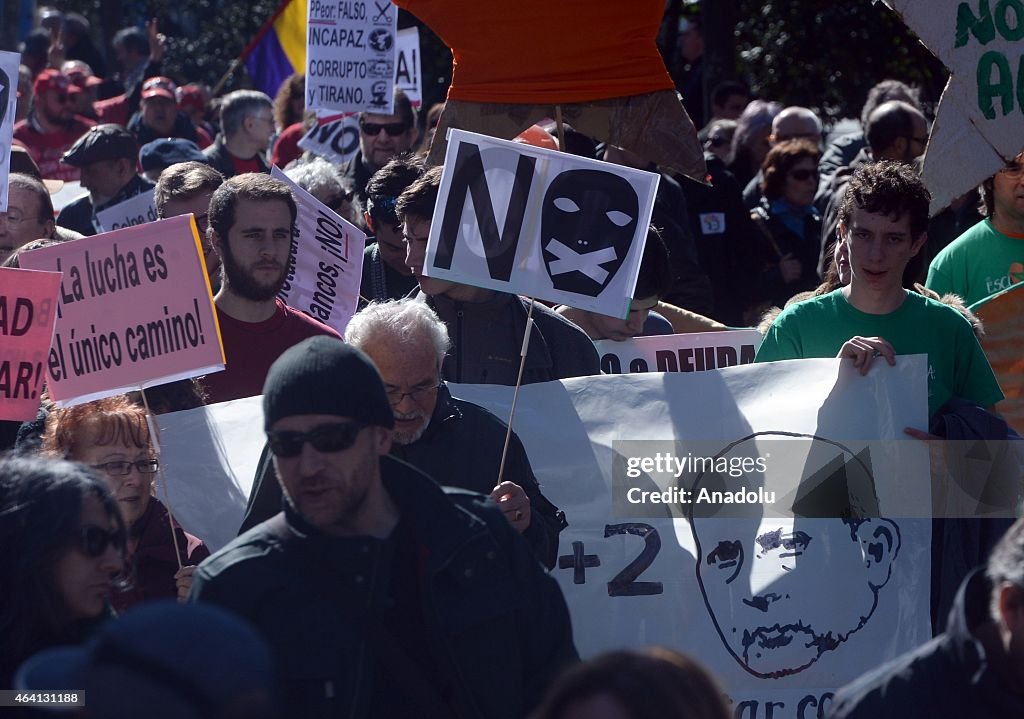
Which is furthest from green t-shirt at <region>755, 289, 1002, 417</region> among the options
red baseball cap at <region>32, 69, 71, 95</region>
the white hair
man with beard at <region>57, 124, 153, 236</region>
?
red baseball cap at <region>32, 69, 71, 95</region>

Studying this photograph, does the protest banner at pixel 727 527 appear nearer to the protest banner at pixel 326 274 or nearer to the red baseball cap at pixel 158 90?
the protest banner at pixel 326 274

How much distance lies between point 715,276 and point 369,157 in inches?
78.7

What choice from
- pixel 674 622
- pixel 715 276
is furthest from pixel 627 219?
pixel 715 276

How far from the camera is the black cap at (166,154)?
855 centimetres

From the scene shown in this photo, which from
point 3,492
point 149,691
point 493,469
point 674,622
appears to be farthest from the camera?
point 674,622

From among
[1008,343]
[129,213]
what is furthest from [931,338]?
[129,213]

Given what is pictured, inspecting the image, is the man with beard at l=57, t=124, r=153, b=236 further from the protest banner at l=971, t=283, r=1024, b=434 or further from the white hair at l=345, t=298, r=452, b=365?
the protest banner at l=971, t=283, r=1024, b=434

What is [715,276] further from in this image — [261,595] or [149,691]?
[149,691]

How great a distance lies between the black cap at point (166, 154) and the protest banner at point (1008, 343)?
4.67 m

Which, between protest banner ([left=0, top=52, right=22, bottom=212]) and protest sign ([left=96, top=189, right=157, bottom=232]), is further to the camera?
protest sign ([left=96, top=189, right=157, bottom=232])

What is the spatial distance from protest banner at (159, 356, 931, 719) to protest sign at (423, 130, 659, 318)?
35cm

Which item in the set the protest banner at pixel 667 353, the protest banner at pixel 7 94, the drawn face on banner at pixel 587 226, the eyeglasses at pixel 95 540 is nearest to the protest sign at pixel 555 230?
the drawn face on banner at pixel 587 226

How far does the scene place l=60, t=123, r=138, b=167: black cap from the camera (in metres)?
8.15

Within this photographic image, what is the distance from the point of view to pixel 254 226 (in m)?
5.18
